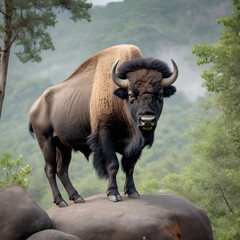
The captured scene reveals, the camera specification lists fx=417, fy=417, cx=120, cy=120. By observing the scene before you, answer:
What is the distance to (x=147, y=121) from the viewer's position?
20.5 feet

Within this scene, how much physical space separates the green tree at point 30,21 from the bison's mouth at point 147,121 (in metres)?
3.77

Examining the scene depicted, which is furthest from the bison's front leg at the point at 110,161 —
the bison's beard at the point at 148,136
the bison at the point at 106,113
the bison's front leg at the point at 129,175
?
the bison's beard at the point at 148,136

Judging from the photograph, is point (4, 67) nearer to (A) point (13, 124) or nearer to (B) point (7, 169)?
(B) point (7, 169)

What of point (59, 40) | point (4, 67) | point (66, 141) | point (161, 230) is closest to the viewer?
point (161, 230)

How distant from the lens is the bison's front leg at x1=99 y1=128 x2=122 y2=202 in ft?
22.8

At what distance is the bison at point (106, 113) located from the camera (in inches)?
260

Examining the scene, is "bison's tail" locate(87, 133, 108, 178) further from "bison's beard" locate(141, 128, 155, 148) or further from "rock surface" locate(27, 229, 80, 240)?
"rock surface" locate(27, 229, 80, 240)

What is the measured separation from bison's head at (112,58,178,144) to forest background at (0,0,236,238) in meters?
66.2

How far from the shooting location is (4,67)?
28.8 feet

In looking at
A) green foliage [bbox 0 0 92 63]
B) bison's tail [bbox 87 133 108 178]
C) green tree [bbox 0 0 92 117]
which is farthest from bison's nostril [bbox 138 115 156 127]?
green foliage [bbox 0 0 92 63]

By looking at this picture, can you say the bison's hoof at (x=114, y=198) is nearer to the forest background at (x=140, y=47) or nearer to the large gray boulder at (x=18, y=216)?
the large gray boulder at (x=18, y=216)

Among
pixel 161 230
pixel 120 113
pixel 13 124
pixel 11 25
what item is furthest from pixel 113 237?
pixel 13 124

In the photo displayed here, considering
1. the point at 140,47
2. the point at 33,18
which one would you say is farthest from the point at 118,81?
the point at 140,47

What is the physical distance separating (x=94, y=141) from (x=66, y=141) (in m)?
0.90
